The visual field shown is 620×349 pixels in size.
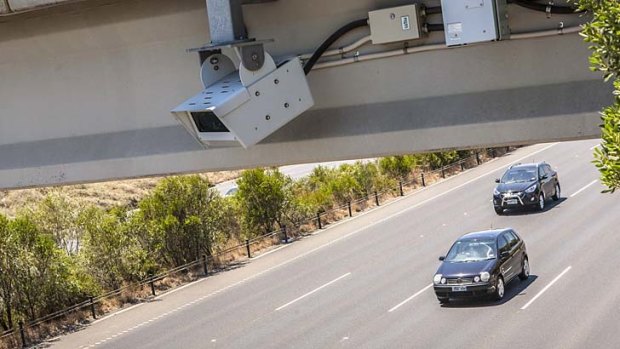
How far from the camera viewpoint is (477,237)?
2092 centimetres

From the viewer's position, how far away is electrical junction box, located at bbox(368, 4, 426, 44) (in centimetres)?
757

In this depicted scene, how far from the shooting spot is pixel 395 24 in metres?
7.64

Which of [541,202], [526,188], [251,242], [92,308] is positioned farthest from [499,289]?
[541,202]

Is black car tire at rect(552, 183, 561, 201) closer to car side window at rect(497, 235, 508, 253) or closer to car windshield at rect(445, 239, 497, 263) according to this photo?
car side window at rect(497, 235, 508, 253)

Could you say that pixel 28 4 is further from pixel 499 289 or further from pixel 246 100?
pixel 499 289

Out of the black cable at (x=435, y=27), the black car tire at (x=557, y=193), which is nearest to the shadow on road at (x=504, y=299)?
the black car tire at (x=557, y=193)

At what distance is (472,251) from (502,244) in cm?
60

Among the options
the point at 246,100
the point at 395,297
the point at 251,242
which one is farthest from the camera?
the point at 251,242

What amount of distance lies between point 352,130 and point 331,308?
43.3 feet

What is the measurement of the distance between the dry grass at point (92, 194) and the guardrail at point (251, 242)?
34.9ft

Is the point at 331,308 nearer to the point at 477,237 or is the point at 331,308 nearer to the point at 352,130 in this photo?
the point at 477,237

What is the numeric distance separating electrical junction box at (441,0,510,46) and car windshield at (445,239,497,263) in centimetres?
1333

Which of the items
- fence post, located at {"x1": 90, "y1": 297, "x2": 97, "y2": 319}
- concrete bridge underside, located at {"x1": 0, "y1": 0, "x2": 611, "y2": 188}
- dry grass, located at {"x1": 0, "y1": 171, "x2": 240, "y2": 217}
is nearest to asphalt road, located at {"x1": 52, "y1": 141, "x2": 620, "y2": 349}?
fence post, located at {"x1": 90, "y1": 297, "x2": 97, "y2": 319}

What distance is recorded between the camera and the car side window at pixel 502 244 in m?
20.5
